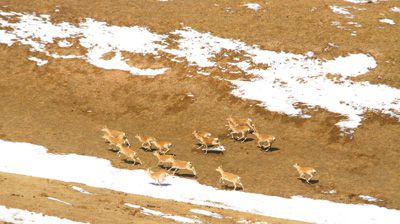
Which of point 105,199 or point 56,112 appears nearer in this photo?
point 105,199

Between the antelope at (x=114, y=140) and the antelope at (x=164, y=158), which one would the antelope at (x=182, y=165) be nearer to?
the antelope at (x=164, y=158)

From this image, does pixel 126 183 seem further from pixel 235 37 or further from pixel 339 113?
pixel 235 37

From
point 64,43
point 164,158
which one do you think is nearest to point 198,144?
point 164,158

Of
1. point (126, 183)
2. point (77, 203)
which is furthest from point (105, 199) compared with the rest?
point (126, 183)

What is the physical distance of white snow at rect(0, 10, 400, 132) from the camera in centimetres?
5125

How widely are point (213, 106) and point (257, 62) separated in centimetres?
873

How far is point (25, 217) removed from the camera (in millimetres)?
26000

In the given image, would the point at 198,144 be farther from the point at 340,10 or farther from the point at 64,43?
the point at 340,10

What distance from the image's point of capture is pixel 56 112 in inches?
2021

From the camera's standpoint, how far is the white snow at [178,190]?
35688 millimetres

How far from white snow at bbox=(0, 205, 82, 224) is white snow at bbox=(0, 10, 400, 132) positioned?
2829 cm

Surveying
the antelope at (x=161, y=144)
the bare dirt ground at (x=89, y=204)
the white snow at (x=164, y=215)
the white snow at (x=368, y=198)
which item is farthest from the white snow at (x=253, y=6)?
the white snow at (x=164, y=215)

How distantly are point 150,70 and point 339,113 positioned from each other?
19003 millimetres

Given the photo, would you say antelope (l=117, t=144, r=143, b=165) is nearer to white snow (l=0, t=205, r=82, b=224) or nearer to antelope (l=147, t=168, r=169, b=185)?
antelope (l=147, t=168, r=169, b=185)
